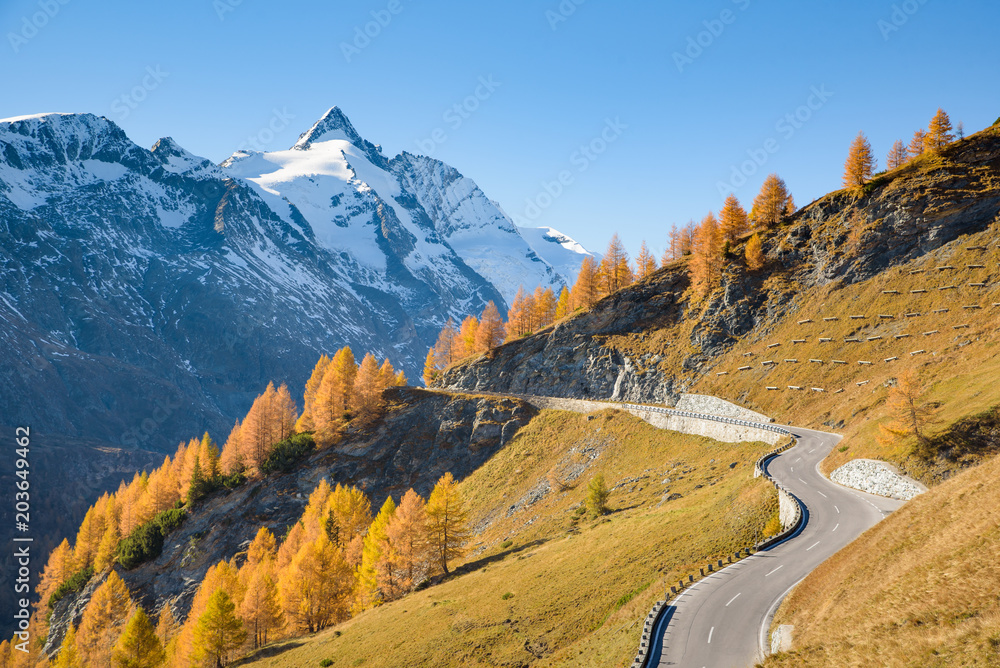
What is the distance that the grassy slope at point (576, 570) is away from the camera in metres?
31.2

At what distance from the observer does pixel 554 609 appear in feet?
111

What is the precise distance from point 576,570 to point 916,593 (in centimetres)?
2414

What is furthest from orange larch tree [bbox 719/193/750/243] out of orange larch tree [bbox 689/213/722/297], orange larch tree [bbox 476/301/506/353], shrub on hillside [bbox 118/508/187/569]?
shrub on hillside [bbox 118/508/187/569]

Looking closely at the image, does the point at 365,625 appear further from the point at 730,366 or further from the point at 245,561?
the point at 730,366

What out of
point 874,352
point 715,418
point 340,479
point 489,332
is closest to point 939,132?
point 874,352

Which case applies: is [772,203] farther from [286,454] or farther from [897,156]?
[286,454]

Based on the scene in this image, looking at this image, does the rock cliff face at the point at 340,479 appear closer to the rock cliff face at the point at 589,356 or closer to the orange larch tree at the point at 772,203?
the rock cliff face at the point at 589,356

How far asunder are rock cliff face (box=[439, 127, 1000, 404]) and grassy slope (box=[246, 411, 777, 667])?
79.4 ft

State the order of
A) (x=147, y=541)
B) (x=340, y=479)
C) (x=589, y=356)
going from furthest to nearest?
(x=589, y=356), (x=340, y=479), (x=147, y=541)

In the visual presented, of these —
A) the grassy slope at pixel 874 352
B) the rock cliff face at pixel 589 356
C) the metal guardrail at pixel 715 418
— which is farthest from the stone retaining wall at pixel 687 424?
the grassy slope at pixel 874 352

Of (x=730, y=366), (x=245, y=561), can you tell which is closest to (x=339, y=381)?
(x=245, y=561)

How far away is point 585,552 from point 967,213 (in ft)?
256

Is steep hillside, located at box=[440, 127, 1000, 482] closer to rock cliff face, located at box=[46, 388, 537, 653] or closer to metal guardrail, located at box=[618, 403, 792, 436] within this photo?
metal guardrail, located at box=[618, 403, 792, 436]

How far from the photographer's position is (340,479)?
89.4m
